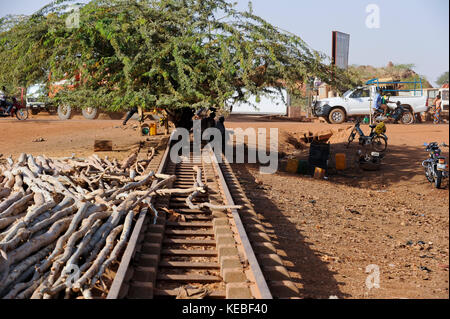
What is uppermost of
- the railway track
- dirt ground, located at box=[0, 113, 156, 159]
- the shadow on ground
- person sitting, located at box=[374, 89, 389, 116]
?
person sitting, located at box=[374, 89, 389, 116]

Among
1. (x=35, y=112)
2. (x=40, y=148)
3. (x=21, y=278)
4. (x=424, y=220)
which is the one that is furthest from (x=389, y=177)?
(x=35, y=112)

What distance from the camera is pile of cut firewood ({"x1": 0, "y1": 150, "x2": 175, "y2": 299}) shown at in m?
4.15

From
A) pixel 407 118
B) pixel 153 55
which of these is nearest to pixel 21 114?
pixel 153 55

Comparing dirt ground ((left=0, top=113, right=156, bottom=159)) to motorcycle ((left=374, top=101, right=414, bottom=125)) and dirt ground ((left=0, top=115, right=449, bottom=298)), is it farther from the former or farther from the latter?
motorcycle ((left=374, top=101, right=414, bottom=125))

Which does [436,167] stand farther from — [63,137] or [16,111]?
[16,111]

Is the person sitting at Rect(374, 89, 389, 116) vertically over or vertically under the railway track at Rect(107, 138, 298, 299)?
over

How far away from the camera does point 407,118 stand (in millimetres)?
24078

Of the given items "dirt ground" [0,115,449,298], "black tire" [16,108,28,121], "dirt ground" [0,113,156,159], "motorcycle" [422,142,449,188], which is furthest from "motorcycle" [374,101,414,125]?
"black tire" [16,108,28,121]

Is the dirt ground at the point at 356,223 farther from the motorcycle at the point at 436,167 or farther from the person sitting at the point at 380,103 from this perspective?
the person sitting at the point at 380,103

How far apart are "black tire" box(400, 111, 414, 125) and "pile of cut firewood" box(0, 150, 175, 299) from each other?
19.6 meters

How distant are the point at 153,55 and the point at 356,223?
6.78 meters

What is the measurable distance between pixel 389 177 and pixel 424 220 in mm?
4809

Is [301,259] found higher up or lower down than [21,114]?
lower down

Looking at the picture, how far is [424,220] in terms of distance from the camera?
7.64 meters
